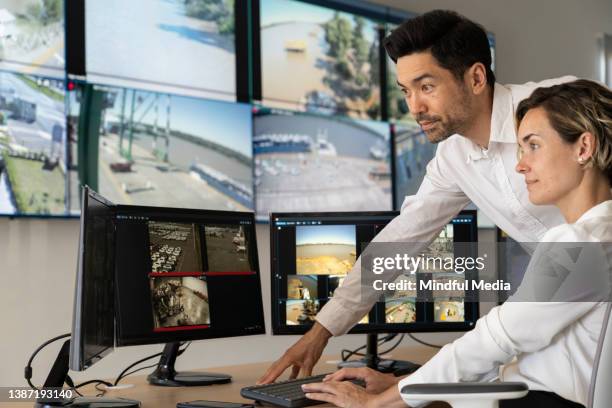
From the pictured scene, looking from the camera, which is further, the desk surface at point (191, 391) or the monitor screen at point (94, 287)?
the desk surface at point (191, 391)

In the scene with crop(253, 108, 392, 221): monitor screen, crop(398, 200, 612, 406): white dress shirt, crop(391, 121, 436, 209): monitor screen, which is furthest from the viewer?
crop(391, 121, 436, 209): monitor screen

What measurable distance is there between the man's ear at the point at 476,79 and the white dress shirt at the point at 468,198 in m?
0.04

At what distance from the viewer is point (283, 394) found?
5.26 feet

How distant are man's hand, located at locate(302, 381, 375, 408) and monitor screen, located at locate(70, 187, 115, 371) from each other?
447mm

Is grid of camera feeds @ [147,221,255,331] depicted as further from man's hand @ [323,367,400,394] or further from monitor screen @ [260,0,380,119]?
monitor screen @ [260,0,380,119]

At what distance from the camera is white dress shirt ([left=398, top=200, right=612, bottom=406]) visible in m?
1.31

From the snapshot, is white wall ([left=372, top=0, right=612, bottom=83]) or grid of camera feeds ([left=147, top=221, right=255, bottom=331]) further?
white wall ([left=372, top=0, right=612, bottom=83])

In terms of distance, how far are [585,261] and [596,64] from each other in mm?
4287

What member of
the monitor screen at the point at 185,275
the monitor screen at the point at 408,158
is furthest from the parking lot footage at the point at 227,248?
the monitor screen at the point at 408,158

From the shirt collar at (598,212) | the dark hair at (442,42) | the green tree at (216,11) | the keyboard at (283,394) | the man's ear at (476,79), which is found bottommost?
the keyboard at (283,394)

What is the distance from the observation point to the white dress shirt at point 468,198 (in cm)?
198

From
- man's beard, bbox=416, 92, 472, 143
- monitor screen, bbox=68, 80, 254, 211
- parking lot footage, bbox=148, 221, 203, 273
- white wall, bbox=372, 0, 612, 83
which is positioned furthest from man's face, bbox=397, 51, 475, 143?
white wall, bbox=372, 0, 612, 83

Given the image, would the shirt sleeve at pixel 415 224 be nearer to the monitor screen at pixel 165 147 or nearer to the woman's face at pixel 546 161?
the woman's face at pixel 546 161

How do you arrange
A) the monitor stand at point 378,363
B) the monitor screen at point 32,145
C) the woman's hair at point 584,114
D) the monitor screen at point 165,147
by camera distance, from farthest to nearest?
the monitor screen at point 165,147 < the monitor screen at point 32,145 < the monitor stand at point 378,363 < the woman's hair at point 584,114
